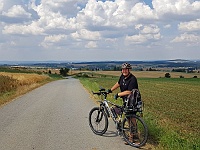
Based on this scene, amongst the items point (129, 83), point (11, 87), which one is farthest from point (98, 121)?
point (11, 87)

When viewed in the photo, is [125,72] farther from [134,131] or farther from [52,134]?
[52,134]

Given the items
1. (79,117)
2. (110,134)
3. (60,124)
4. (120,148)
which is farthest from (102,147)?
(79,117)

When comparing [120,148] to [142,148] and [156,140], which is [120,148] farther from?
[156,140]

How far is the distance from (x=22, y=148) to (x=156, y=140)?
3.14 m

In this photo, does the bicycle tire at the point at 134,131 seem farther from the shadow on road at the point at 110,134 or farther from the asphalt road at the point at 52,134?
the shadow on road at the point at 110,134

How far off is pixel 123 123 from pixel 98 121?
1.40m

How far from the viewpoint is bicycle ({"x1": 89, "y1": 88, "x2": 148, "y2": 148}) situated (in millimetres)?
7102

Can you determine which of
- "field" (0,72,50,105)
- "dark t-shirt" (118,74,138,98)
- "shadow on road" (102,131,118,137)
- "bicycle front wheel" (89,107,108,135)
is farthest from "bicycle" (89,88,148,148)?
"field" (0,72,50,105)

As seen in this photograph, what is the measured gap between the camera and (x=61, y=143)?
7.59m

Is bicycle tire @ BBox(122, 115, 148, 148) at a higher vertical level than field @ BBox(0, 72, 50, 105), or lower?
higher

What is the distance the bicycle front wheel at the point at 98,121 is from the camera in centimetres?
856

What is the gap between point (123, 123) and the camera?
765cm

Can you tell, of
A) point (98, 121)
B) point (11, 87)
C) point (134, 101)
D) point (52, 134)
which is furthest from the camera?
point (11, 87)

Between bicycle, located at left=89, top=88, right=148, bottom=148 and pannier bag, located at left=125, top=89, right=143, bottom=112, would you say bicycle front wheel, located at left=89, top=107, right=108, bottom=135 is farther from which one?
pannier bag, located at left=125, top=89, right=143, bottom=112
